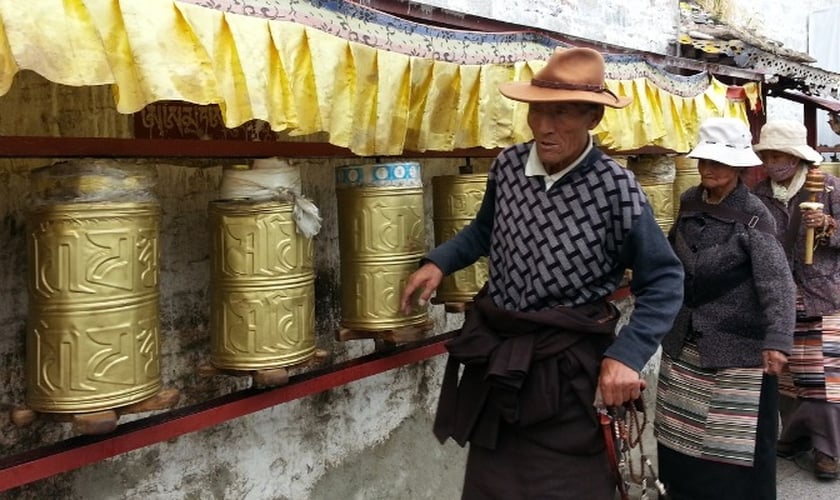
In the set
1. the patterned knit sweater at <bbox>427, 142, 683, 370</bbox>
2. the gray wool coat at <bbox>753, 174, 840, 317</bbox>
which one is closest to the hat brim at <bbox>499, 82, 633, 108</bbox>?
the patterned knit sweater at <bbox>427, 142, 683, 370</bbox>

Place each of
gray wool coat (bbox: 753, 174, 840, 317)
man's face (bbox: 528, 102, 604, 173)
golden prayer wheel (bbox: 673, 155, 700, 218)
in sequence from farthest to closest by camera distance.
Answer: golden prayer wheel (bbox: 673, 155, 700, 218)
gray wool coat (bbox: 753, 174, 840, 317)
man's face (bbox: 528, 102, 604, 173)

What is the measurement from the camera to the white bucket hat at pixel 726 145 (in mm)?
3119

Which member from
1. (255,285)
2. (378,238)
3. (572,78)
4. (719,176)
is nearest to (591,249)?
(572,78)

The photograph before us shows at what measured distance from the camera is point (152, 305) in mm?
2162

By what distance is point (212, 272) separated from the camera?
2.49m

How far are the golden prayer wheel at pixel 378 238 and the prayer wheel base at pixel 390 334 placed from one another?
0.06 ft

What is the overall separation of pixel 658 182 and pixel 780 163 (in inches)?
26.8

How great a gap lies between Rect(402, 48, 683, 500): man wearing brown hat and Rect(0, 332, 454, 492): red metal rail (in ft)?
1.69

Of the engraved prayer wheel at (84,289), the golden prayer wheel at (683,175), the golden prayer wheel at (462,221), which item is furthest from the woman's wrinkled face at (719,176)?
the engraved prayer wheel at (84,289)

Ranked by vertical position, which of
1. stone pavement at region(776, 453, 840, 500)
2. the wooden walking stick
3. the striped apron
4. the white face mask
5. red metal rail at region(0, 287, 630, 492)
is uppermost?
the white face mask

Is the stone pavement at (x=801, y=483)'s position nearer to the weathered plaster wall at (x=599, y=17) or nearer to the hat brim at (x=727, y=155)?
the hat brim at (x=727, y=155)

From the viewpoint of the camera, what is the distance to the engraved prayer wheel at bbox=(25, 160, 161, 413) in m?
1.98

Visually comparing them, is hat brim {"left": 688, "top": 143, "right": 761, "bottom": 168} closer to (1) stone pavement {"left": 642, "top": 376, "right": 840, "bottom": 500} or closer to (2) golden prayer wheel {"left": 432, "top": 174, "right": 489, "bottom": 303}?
(2) golden prayer wheel {"left": 432, "top": 174, "right": 489, "bottom": 303}

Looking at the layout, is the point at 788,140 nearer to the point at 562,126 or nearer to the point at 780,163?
the point at 780,163
